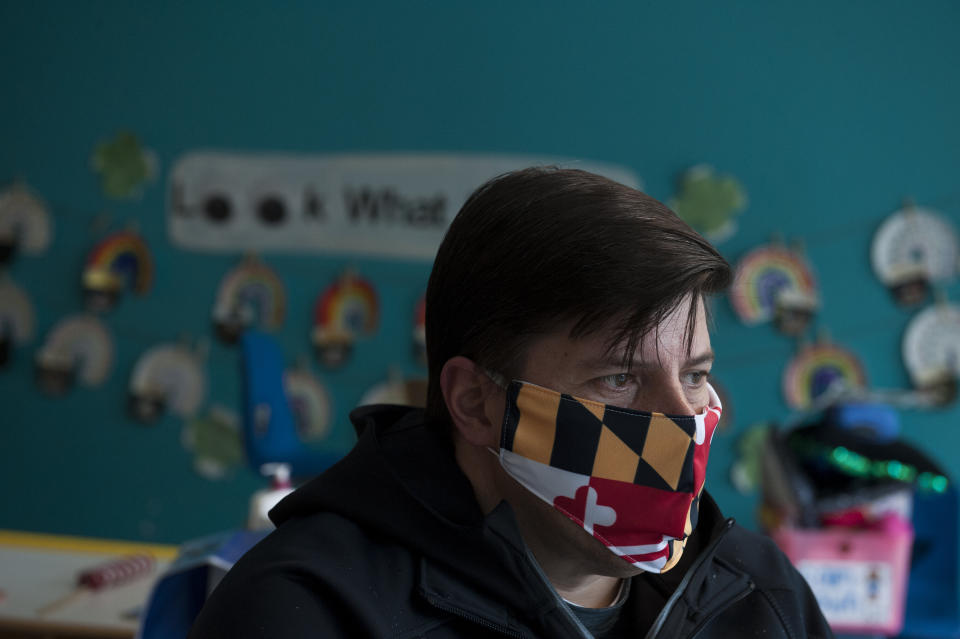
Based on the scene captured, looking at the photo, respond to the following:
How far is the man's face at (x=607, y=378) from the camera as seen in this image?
1.03 meters

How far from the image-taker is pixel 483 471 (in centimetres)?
112

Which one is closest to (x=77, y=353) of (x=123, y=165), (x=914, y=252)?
(x=123, y=165)

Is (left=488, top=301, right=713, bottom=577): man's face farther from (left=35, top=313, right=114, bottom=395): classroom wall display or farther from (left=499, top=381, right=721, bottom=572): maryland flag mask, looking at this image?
(left=35, top=313, right=114, bottom=395): classroom wall display

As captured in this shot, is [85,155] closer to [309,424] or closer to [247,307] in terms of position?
[247,307]

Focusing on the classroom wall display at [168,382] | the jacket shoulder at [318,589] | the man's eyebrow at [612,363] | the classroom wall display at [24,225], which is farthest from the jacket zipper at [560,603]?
the classroom wall display at [24,225]

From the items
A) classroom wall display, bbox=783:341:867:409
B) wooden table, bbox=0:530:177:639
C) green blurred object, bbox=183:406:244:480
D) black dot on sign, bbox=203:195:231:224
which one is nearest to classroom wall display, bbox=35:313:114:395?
green blurred object, bbox=183:406:244:480

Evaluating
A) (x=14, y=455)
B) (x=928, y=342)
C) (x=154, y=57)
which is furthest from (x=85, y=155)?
(x=928, y=342)

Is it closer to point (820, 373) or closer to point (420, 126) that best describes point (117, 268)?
point (420, 126)

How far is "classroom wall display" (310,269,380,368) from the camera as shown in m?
3.58

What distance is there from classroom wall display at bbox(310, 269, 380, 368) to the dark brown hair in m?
2.53

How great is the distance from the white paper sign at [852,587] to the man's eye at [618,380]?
1522 millimetres

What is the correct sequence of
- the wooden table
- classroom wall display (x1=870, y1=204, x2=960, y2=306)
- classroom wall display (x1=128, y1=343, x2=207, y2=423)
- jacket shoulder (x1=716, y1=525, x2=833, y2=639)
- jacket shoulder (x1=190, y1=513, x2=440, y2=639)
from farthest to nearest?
classroom wall display (x1=128, y1=343, x2=207, y2=423), classroom wall display (x1=870, y1=204, x2=960, y2=306), the wooden table, jacket shoulder (x1=716, y1=525, x2=833, y2=639), jacket shoulder (x1=190, y1=513, x2=440, y2=639)

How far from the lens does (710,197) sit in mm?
3410

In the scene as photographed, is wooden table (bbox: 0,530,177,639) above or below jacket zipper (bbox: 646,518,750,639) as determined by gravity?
below
